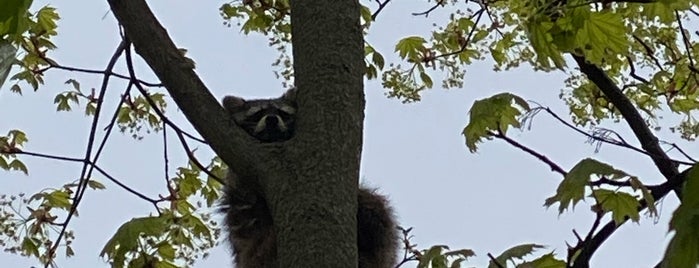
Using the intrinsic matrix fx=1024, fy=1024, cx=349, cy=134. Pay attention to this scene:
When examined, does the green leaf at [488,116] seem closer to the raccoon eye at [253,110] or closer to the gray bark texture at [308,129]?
the gray bark texture at [308,129]

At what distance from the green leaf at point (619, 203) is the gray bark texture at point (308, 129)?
667 mm

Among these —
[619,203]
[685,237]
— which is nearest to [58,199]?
[619,203]

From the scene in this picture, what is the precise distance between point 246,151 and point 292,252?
0.37 metres

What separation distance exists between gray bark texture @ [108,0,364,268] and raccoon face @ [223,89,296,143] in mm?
1258

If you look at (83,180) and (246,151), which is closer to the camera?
(246,151)

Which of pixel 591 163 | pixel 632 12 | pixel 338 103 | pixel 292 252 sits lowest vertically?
pixel 292 252

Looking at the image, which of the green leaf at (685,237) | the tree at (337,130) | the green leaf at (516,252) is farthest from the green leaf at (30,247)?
the green leaf at (685,237)

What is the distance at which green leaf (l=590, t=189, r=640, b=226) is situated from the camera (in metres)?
2.72

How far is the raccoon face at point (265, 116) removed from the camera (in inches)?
177

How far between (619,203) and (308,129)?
2.82ft

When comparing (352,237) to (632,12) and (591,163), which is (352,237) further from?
(632,12)

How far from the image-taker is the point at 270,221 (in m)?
4.22

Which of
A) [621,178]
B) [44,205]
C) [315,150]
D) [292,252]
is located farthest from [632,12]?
[44,205]

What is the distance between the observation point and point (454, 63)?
16.4ft
